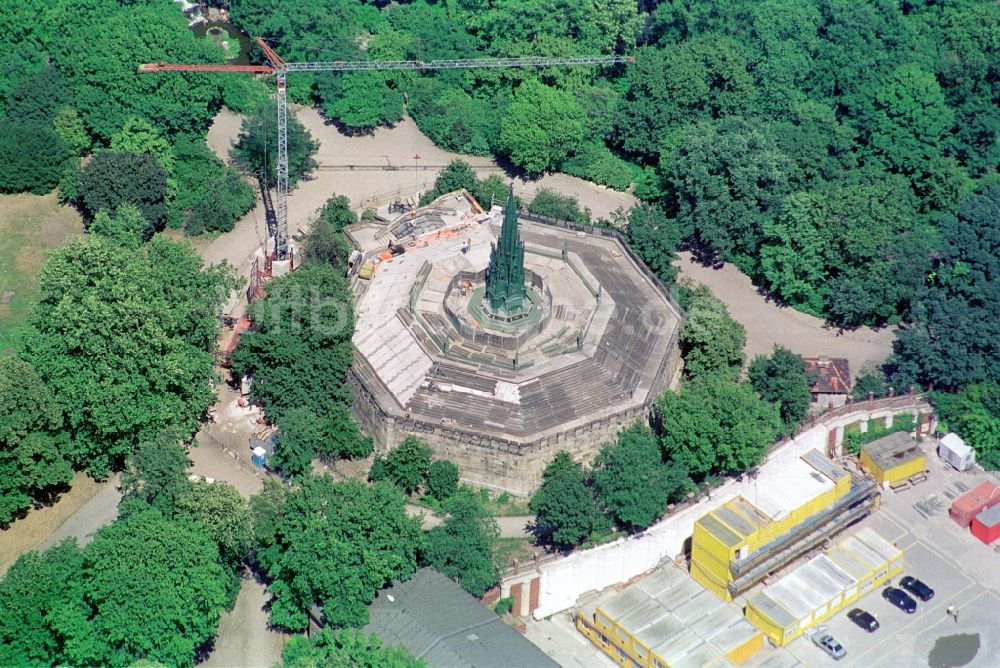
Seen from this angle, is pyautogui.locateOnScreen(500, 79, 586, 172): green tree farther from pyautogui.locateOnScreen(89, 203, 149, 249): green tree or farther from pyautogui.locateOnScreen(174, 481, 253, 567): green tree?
pyautogui.locateOnScreen(174, 481, 253, 567): green tree

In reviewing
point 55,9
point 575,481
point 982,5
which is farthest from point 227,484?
point 982,5

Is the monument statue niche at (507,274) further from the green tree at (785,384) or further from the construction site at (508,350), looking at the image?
the green tree at (785,384)

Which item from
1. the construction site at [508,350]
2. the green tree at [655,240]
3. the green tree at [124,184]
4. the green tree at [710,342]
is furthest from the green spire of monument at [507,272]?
the green tree at [124,184]

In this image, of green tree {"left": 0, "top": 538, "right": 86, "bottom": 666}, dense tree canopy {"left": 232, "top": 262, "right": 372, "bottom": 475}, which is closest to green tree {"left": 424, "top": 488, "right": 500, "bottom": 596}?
dense tree canopy {"left": 232, "top": 262, "right": 372, "bottom": 475}

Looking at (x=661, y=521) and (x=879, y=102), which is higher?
(x=879, y=102)

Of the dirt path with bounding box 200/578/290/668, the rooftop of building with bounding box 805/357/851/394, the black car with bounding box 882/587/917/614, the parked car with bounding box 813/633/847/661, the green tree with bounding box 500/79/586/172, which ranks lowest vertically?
the dirt path with bounding box 200/578/290/668

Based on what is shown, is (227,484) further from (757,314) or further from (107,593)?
(757,314)
